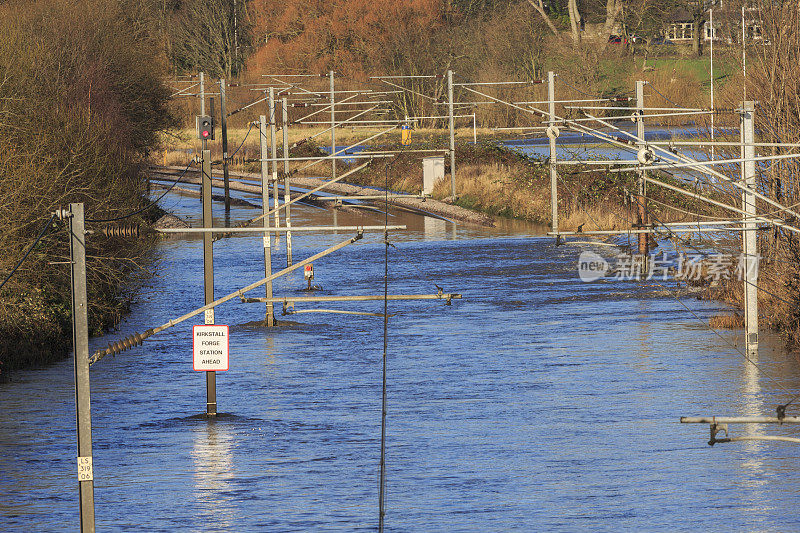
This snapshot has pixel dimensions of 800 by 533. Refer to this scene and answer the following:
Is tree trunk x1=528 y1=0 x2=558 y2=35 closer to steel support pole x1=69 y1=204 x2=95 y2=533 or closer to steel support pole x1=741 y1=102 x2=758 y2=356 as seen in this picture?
steel support pole x1=741 y1=102 x2=758 y2=356

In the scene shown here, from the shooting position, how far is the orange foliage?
8925cm

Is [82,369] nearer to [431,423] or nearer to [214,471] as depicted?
[214,471]

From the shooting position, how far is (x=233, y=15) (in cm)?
10331

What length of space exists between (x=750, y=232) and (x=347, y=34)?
70.2m

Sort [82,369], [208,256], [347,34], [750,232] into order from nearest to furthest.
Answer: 1. [82,369]
2. [208,256]
3. [750,232]
4. [347,34]

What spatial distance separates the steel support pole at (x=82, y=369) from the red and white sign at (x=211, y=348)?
6900 millimetres

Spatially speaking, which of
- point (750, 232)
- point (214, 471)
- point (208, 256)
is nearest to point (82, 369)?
point (214, 471)

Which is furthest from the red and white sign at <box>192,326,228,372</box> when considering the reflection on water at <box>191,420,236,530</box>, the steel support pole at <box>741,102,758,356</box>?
the steel support pole at <box>741,102,758,356</box>

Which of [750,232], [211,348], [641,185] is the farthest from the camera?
[641,185]

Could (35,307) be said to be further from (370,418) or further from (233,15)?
(233,15)

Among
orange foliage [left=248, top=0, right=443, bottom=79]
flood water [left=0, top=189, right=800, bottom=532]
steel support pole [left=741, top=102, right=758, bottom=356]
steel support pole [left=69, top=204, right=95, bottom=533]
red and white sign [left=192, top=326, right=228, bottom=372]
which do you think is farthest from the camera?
orange foliage [left=248, top=0, right=443, bottom=79]

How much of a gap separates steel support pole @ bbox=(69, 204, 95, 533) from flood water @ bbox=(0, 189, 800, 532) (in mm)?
2405

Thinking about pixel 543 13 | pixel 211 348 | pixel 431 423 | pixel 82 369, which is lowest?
pixel 431 423

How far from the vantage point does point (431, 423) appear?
2106 centimetres
